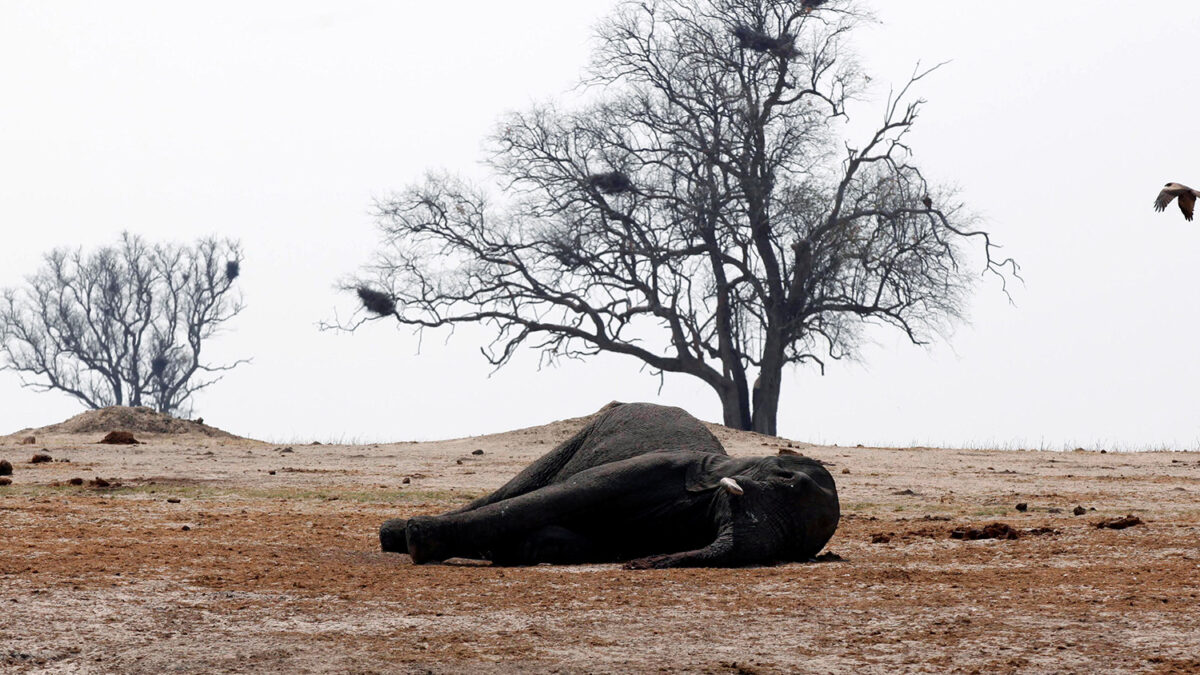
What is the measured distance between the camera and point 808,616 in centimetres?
529

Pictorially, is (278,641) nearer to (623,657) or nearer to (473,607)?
(473,607)

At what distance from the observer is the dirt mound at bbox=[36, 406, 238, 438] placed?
20.1 m

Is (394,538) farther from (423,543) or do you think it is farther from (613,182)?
(613,182)

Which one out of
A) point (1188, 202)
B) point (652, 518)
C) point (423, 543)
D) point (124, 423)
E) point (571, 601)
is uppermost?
point (1188, 202)

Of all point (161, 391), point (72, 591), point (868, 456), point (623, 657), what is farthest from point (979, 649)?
point (161, 391)

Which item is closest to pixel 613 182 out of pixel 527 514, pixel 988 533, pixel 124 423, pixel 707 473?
pixel 124 423

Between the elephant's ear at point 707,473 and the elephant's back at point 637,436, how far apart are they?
0.96 ft

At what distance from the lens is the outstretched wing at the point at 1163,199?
6.93m

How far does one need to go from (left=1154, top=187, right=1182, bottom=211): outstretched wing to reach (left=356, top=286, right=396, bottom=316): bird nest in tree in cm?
2427

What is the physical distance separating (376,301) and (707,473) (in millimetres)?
23610

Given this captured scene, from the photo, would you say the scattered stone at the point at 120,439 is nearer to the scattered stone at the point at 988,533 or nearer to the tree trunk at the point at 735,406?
the scattered stone at the point at 988,533

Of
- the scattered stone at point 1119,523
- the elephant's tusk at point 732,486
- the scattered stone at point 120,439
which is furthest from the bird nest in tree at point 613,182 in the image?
the elephant's tusk at point 732,486

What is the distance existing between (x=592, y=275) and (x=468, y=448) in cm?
1168

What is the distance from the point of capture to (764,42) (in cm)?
2847
